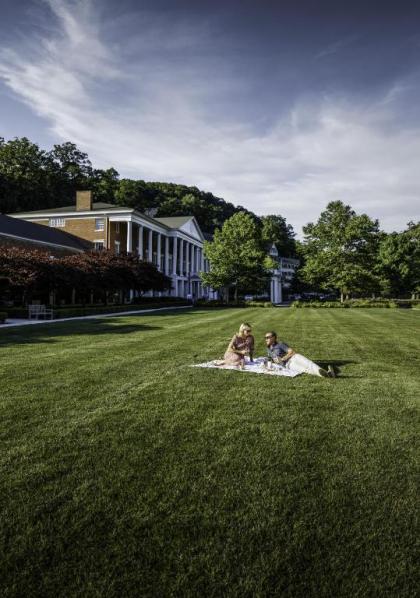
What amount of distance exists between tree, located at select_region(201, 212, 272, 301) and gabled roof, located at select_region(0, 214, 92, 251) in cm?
1504

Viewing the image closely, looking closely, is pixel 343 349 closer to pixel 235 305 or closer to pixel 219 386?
pixel 219 386

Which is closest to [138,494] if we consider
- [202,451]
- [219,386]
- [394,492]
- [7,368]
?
[202,451]

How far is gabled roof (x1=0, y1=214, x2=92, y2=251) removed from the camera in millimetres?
36500

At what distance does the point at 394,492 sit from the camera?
145 inches

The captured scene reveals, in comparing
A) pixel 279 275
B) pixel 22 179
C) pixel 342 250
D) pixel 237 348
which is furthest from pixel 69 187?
pixel 237 348

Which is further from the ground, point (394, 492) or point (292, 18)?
point (292, 18)

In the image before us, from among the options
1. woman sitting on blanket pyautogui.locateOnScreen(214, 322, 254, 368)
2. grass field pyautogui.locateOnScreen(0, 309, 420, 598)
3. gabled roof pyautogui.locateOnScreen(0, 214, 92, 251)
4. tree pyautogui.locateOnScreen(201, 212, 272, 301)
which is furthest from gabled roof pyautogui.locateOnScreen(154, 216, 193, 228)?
grass field pyautogui.locateOnScreen(0, 309, 420, 598)

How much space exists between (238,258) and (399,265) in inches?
1103

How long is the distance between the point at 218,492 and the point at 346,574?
1.25 metres

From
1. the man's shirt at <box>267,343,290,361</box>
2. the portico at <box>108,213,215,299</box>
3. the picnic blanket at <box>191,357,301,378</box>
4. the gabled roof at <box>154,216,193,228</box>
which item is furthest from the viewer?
the gabled roof at <box>154,216,193,228</box>

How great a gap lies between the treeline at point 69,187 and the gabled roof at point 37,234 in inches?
951

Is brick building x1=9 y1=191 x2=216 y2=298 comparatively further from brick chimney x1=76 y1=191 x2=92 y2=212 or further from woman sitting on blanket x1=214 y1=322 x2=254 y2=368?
woman sitting on blanket x1=214 y1=322 x2=254 y2=368

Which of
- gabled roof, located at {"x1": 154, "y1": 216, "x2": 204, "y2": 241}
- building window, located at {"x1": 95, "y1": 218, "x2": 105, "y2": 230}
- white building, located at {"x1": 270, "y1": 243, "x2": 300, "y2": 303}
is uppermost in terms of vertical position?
gabled roof, located at {"x1": 154, "y1": 216, "x2": 204, "y2": 241}

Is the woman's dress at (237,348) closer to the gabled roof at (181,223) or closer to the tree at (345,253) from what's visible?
the tree at (345,253)
